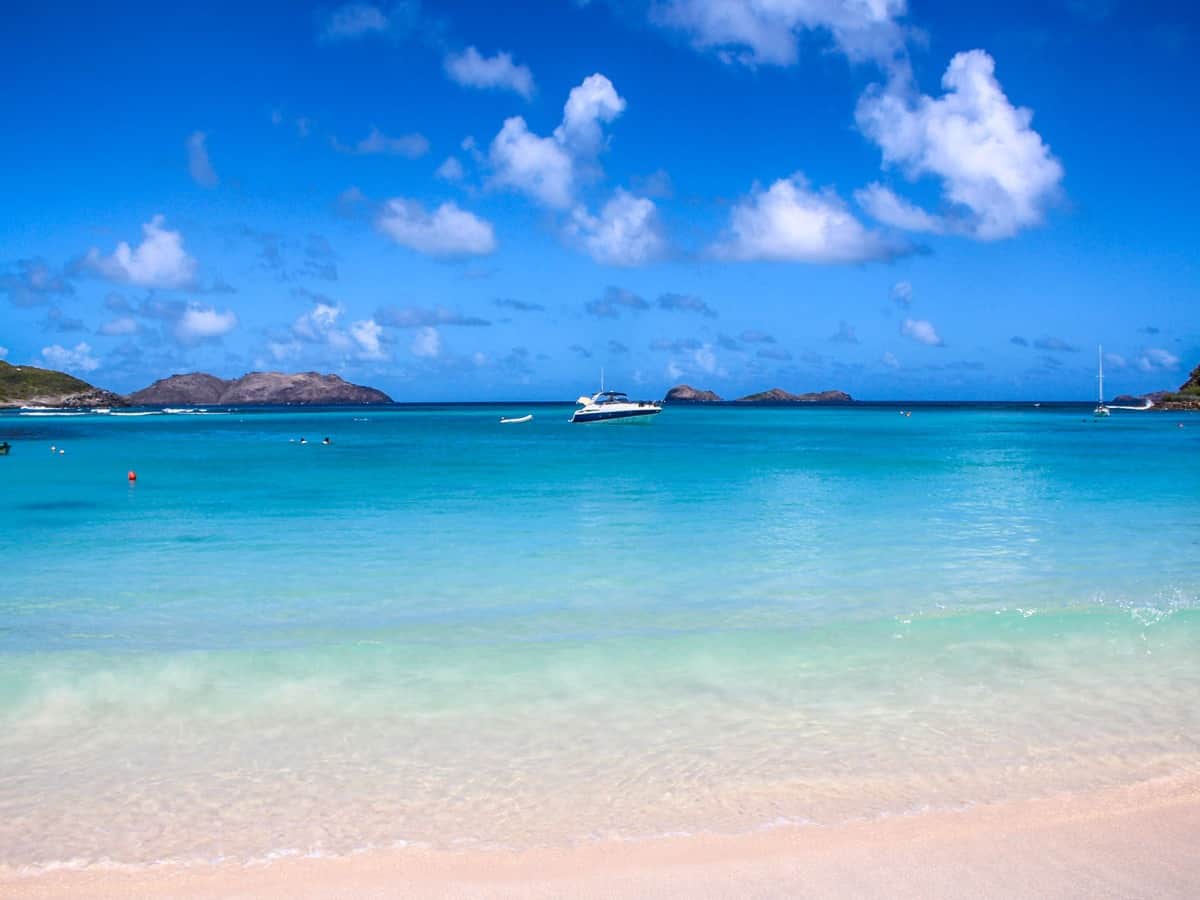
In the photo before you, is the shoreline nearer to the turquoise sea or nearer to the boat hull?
the turquoise sea

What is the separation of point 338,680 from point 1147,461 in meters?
41.9

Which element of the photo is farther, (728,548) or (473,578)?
(728,548)

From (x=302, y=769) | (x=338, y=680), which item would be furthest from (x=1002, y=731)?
(x=338, y=680)

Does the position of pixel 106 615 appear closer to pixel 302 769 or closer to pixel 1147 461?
pixel 302 769

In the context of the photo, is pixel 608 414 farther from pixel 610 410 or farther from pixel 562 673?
pixel 562 673

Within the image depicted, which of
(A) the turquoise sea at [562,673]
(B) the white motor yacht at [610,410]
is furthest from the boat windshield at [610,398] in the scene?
(A) the turquoise sea at [562,673]

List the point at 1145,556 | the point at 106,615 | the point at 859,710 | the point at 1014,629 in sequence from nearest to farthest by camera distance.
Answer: the point at 859,710
the point at 1014,629
the point at 106,615
the point at 1145,556

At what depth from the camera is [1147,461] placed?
133 ft

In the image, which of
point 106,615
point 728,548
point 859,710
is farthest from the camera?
point 728,548

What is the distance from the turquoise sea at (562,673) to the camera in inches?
232

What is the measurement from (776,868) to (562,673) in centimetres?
402

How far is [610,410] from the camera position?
90562 millimetres

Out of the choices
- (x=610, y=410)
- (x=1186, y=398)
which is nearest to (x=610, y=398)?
(x=610, y=410)

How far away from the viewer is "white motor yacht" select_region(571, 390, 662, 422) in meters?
90.3
